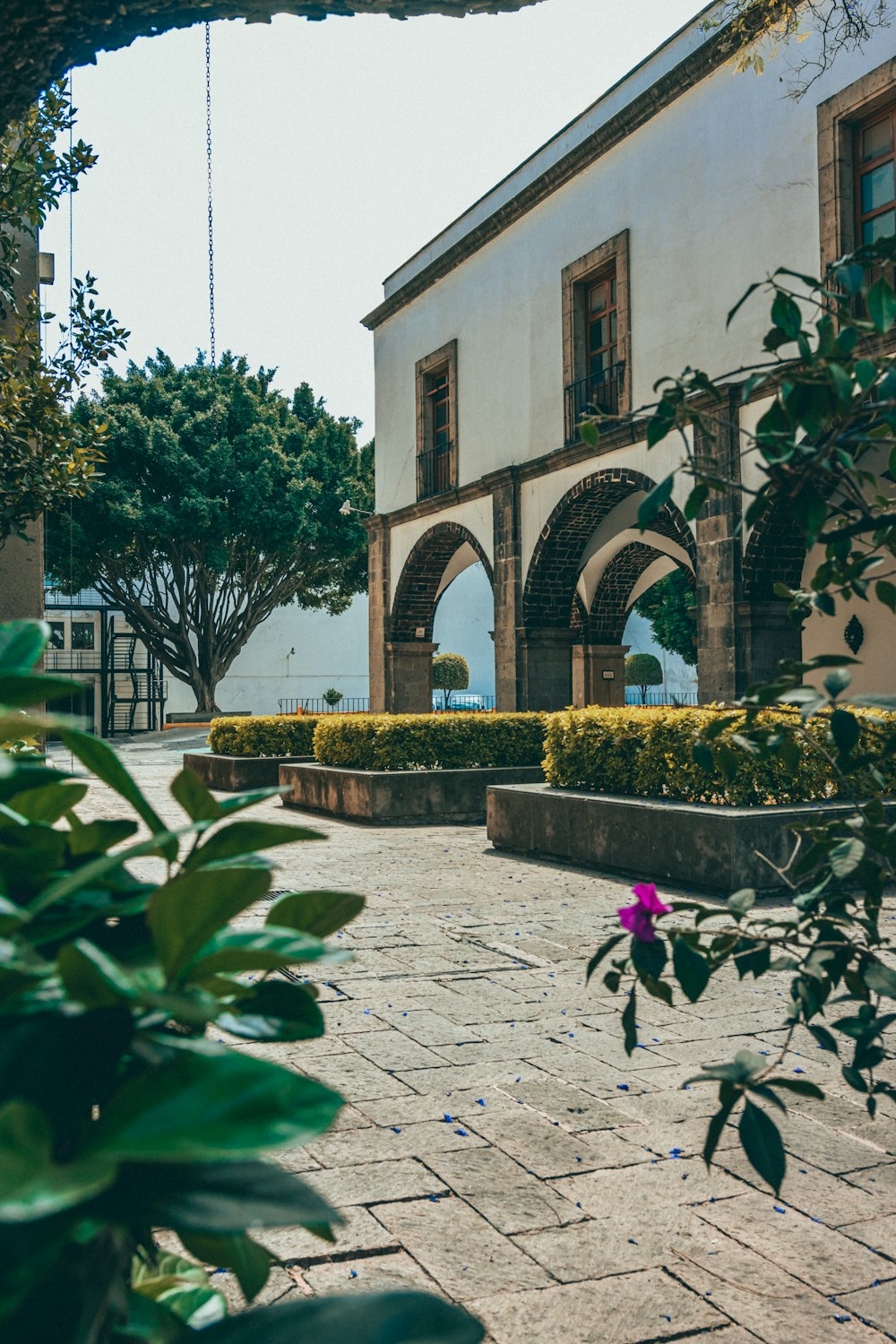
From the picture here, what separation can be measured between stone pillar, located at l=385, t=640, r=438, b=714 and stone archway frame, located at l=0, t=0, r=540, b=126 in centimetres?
1749

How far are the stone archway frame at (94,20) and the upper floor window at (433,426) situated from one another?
1660cm

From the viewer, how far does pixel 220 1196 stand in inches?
23.2

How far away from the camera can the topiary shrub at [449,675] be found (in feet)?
106

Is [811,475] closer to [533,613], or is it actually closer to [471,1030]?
[471,1030]

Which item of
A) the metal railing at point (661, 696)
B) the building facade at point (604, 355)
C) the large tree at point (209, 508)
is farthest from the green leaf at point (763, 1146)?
the metal railing at point (661, 696)

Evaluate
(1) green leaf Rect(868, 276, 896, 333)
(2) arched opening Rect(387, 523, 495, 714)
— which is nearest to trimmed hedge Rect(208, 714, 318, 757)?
(2) arched opening Rect(387, 523, 495, 714)

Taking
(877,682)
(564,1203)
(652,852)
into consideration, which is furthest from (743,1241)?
(877,682)

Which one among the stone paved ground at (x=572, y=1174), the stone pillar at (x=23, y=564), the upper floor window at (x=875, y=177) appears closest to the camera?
the stone paved ground at (x=572, y=1174)

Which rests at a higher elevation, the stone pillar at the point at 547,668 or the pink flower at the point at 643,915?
the stone pillar at the point at 547,668

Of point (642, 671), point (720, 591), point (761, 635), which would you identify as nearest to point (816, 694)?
point (761, 635)

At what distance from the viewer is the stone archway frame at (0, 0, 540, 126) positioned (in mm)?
1809

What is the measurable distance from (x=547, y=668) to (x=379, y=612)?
506 centimetres

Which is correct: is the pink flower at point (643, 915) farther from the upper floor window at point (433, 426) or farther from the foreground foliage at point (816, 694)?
the upper floor window at point (433, 426)

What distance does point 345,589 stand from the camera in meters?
32.4
